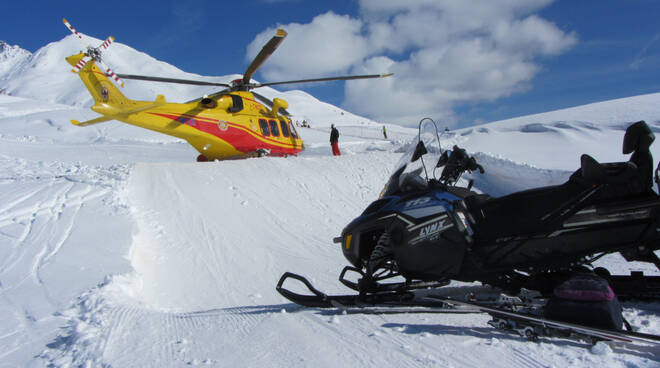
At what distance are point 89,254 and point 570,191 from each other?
504 centimetres

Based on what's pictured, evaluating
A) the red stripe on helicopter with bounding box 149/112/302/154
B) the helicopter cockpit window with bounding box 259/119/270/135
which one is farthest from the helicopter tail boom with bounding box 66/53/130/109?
the helicopter cockpit window with bounding box 259/119/270/135

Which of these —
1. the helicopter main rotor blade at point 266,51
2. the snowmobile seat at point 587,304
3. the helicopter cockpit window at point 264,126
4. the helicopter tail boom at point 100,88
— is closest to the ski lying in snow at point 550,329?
the snowmobile seat at point 587,304

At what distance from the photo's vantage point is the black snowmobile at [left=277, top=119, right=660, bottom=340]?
114 inches

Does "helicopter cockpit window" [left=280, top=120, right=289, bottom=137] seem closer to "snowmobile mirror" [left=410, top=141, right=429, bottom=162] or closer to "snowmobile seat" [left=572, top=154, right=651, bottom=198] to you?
"snowmobile mirror" [left=410, top=141, right=429, bottom=162]

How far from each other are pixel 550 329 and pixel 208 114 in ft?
34.2

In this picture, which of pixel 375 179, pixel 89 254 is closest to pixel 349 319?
pixel 89 254

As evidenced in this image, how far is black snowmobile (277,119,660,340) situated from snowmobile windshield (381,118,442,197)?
16mm

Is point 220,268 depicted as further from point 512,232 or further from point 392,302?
point 512,232

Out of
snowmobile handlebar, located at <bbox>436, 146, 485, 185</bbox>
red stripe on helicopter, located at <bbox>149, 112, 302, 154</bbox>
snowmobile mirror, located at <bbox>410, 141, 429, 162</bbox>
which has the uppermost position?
red stripe on helicopter, located at <bbox>149, 112, 302, 154</bbox>

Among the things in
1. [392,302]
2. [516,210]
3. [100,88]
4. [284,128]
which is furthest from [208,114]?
[516,210]

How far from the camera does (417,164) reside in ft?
12.0

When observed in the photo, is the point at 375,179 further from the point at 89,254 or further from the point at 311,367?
the point at 311,367

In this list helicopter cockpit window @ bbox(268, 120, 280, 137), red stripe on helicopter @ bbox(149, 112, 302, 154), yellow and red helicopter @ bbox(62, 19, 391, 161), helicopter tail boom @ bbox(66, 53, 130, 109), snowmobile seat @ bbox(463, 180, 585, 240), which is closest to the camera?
snowmobile seat @ bbox(463, 180, 585, 240)

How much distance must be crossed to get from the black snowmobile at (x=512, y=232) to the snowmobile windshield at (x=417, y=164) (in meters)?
0.02
